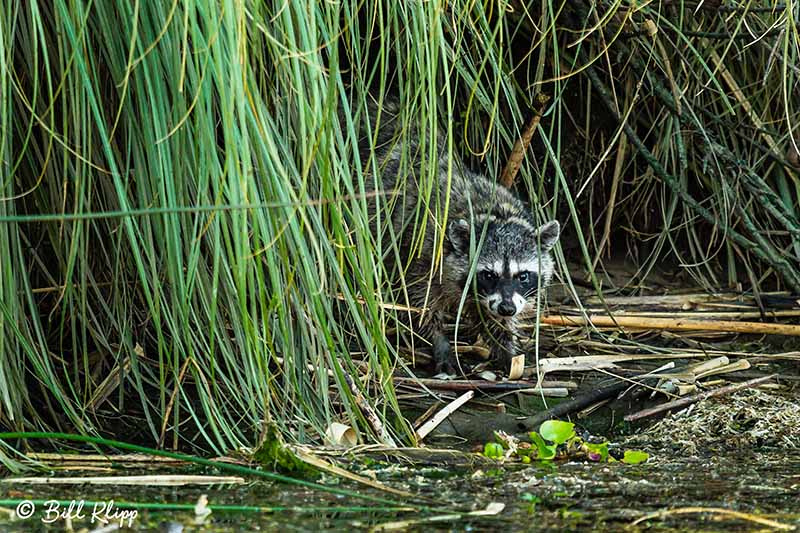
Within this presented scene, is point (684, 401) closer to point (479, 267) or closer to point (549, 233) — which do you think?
point (549, 233)

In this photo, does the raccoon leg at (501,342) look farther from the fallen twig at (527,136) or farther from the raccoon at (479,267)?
the fallen twig at (527,136)

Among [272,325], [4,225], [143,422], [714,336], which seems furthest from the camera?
[714,336]

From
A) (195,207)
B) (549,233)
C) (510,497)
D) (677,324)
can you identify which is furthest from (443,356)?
(195,207)

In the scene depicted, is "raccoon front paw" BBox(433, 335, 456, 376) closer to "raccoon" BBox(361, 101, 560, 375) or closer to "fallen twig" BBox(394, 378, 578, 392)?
"raccoon" BBox(361, 101, 560, 375)

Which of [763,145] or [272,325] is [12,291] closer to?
[272,325]

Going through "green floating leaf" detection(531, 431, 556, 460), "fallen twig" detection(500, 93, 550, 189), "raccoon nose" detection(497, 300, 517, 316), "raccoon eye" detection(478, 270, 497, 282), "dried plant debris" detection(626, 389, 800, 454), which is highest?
"fallen twig" detection(500, 93, 550, 189)

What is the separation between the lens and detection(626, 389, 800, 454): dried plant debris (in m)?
4.07

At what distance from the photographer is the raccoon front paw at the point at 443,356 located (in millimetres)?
5004

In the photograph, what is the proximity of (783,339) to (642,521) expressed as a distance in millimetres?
2889

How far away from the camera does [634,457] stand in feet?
12.0

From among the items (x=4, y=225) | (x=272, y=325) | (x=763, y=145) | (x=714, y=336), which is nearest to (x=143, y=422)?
(x=272, y=325)

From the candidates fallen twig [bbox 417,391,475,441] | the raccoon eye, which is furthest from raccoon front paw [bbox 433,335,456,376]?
fallen twig [bbox 417,391,475,441]

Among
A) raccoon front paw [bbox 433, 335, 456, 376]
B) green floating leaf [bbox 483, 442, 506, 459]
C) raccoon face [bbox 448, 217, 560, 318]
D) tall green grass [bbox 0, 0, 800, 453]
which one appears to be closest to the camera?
tall green grass [bbox 0, 0, 800, 453]

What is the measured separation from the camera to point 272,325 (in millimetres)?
3576
